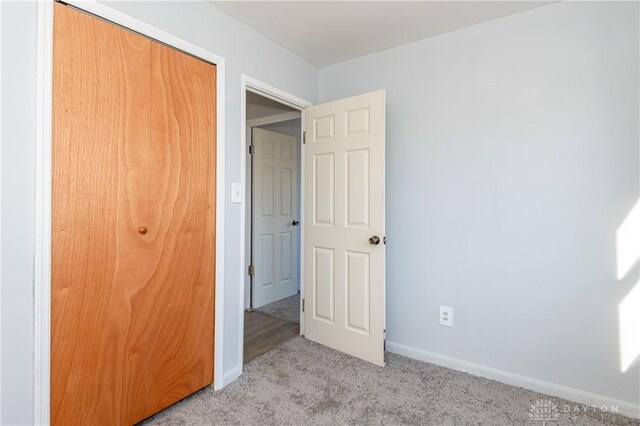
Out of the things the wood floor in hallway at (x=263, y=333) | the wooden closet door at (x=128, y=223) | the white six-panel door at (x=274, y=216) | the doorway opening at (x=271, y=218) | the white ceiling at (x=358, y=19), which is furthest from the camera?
the white six-panel door at (x=274, y=216)

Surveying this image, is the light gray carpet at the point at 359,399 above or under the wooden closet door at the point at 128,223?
under

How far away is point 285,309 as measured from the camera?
3.61 m

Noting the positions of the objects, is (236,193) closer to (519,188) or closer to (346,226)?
(346,226)

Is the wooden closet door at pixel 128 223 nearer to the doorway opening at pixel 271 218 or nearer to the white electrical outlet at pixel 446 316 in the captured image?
the doorway opening at pixel 271 218

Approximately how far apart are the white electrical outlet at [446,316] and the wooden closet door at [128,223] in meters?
1.57

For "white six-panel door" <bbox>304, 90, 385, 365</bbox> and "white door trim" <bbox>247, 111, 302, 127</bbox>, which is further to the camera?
"white door trim" <bbox>247, 111, 302, 127</bbox>

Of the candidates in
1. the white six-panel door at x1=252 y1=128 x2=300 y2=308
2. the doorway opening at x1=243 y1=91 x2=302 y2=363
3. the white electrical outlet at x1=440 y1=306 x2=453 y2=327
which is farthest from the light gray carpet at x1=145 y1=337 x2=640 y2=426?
the white six-panel door at x1=252 y1=128 x2=300 y2=308

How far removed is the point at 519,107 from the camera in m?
2.07

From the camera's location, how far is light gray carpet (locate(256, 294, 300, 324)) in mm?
3359

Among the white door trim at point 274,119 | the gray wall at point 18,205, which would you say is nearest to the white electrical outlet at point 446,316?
the white door trim at point 274,119

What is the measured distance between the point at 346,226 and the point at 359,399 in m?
1.15

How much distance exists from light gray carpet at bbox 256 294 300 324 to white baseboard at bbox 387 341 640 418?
1.14 meters

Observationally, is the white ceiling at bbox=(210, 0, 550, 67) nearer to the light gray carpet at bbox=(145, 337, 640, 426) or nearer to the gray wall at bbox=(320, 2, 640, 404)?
the gray wall at bbox=(320, 2, 640, 404)

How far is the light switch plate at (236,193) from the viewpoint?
213cm
